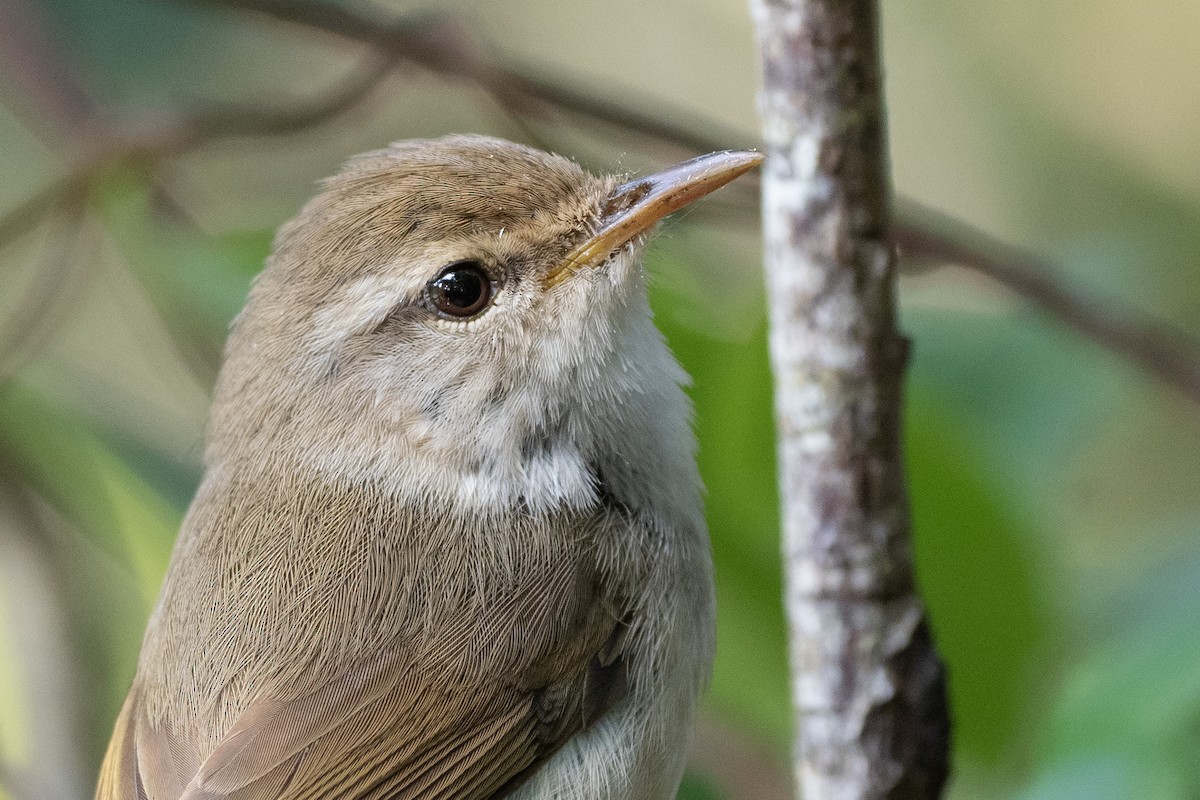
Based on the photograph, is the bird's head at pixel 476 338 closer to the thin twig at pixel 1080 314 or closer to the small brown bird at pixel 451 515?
the small brown bird at pixel 451 515

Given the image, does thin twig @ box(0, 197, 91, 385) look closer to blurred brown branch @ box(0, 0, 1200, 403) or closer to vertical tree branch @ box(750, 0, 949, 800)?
blurred brown branch @ box(0, 0, 1200, 403)

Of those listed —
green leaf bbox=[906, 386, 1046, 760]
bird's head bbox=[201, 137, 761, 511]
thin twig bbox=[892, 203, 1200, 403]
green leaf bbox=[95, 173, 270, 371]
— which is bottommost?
green leaf bbox=[906, 386, 1046, 760]

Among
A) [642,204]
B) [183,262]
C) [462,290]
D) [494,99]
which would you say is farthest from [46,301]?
[642,204]

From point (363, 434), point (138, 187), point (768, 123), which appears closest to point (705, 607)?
point (363, 434)

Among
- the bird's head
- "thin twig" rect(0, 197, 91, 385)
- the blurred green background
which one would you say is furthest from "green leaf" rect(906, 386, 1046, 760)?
"thin twig" rect(0, 197, 91, 385)

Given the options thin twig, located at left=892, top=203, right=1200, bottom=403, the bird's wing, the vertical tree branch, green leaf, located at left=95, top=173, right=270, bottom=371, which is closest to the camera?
the vertical tree branch

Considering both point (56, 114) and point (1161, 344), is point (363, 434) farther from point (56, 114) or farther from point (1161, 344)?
point (56, 114)

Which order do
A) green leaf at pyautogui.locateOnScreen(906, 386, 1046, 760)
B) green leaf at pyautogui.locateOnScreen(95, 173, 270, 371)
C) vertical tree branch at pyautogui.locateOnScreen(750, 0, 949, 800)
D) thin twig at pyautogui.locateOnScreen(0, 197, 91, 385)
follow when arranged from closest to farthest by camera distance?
vertical tree branch at pyautogui.locateOnScreen(750, 0, 949, 800) → green leaf at pyautogui.locateOnScreen(906, 386, 1046, 760) → green leaf at pyautogui.locateOnScreen(95, 173, 270, 371) → thin twig at pyautogui.locateOnScreen(0, 197, 91, 385)
